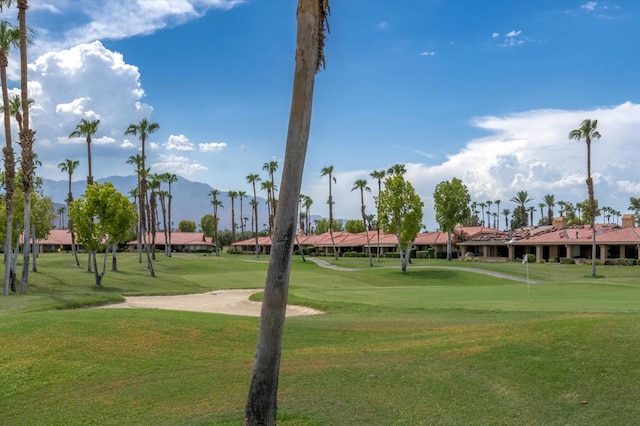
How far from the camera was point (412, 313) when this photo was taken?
24.9m

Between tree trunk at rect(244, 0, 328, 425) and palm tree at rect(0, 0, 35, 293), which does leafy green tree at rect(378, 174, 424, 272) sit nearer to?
palm tree at rect(0, 0, 35, 293)

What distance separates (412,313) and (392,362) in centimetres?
1240

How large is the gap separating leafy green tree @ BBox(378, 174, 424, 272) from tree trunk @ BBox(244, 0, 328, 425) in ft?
174

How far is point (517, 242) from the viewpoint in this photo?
8681cm

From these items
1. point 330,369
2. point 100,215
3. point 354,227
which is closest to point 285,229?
point 330,369

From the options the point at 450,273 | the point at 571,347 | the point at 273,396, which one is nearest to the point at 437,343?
the point at 571,347

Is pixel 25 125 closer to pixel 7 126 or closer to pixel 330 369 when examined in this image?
pixel 7 126

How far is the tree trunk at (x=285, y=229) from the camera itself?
27.6 feet

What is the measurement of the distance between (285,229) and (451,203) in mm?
78230

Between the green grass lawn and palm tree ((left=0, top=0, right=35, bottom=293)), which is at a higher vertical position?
palm tree ((left=0, top=0, right=35, bottom=293))

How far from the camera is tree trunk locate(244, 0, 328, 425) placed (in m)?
8.40

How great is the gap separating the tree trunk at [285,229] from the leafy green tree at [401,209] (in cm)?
5312

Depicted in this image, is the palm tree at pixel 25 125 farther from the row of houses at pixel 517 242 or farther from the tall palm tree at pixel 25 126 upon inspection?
the row of houses at pixel 517 242

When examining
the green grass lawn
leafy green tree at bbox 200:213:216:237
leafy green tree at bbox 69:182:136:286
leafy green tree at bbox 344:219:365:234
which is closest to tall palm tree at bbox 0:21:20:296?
leafy green tree at bbox 69:182:136:286
